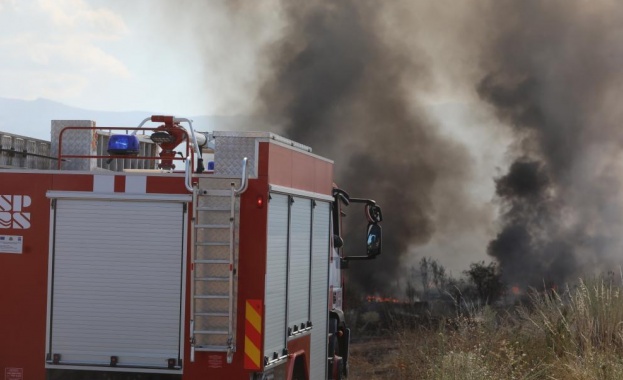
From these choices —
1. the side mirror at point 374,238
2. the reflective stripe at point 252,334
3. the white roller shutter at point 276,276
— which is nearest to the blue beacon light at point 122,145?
the white roller shutter at point 276,276

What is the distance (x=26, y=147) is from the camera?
9.42m

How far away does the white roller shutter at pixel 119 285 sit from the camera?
25.2ft

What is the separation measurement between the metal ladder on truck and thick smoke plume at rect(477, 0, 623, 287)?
85.0 ft

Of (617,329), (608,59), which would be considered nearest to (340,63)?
(608,59)

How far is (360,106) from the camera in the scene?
116ft

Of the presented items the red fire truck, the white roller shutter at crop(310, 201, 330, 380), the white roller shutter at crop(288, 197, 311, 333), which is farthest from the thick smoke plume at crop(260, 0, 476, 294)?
the red fire truck

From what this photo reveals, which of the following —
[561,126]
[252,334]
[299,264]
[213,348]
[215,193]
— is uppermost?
[561,126]

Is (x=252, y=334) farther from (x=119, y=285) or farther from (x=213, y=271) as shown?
(x=119, y=285)

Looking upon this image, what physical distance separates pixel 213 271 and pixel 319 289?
97.4 inches

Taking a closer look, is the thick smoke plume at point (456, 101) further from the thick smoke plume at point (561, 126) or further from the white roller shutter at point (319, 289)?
the white roller shutter at point (319, 289)

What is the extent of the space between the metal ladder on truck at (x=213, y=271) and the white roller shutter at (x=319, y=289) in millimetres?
2041

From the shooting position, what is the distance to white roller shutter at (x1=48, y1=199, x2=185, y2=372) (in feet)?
25.2

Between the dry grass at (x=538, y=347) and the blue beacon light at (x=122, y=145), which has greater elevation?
the blue beacon light at (x=122, y=145)

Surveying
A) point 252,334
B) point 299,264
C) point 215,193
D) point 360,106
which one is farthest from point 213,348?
point 360,106
